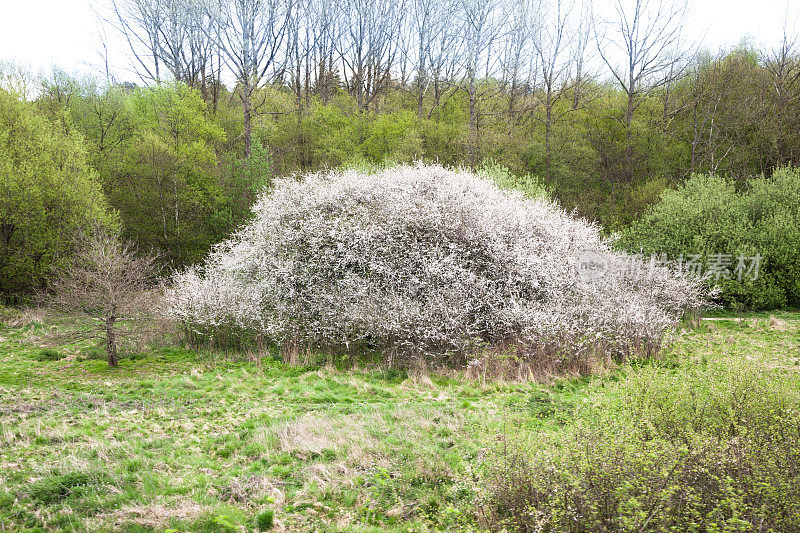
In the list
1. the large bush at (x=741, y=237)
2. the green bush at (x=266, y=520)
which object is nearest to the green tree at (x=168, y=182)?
the large bush at (x=741, y=237)

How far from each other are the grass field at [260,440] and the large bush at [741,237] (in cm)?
709

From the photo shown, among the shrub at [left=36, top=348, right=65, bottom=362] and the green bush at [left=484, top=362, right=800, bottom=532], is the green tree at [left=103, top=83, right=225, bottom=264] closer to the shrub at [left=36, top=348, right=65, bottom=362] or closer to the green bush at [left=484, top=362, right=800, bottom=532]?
the shrub at [left=36, top=348, right=65, bottom=362]

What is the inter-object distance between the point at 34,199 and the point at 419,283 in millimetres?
13289

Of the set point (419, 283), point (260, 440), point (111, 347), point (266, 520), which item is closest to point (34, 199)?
point (111, 347)

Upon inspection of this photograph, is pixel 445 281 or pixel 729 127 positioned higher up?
pixel 729 127

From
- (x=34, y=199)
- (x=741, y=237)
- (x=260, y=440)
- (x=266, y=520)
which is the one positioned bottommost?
(x=266, y=520)

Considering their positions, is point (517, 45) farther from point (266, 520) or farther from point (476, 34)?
point (266, 520)

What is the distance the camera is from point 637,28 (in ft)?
89.4

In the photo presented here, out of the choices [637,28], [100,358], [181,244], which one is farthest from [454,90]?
[100,358]

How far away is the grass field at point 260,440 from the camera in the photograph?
4762 mm

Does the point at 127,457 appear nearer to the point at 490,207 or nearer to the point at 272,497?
the point at 272,497

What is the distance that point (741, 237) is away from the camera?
1644 centimetres

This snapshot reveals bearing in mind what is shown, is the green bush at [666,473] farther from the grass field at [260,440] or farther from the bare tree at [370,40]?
the bare tree at [370,40]

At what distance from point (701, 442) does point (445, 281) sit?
722 centimetres
